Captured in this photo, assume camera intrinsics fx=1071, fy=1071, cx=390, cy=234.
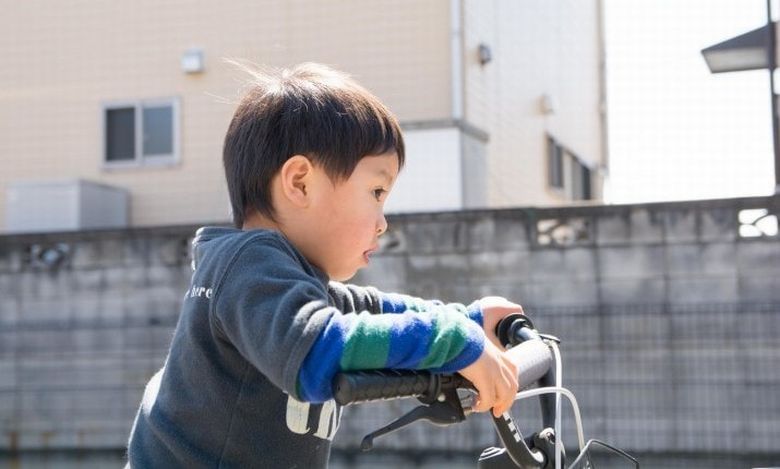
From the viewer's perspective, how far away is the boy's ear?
1755mm

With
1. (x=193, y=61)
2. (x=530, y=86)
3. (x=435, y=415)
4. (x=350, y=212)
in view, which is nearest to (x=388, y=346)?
(x=435, y=415)

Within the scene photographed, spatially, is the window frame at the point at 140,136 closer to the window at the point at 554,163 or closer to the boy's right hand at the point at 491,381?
the window at the point at 554,163

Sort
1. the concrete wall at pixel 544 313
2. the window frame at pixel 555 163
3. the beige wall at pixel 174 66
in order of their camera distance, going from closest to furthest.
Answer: the concrete wall at pixel 544 313, the beige wall at pixel 174 66, the window frame at pixel 555 163

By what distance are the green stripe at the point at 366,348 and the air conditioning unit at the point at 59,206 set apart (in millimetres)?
11068

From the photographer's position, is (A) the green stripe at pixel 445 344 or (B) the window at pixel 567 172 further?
(B) the window at pixel 567 172

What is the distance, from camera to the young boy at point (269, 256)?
65.9 inches

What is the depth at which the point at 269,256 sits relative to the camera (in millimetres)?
1660

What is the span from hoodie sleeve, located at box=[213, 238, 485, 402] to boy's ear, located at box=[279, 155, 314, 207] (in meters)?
0.23

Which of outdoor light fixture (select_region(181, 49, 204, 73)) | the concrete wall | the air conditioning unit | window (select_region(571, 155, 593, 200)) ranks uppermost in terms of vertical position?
outdoor light fixture (select_region(181, 49, 204, 73))

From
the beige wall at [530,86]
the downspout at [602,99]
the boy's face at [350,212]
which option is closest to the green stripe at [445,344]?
the boy's face at [350,212]

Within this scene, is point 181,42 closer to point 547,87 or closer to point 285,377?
point 547,87

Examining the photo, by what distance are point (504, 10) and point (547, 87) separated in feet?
8.59

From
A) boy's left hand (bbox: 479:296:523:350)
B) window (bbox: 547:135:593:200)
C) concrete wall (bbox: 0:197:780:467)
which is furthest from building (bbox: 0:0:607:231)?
boy's left hand (bbox: 479:296:523:350)

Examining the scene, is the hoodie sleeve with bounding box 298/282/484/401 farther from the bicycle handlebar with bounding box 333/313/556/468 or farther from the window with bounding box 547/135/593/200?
the window with bounding box 547/135/593/200
